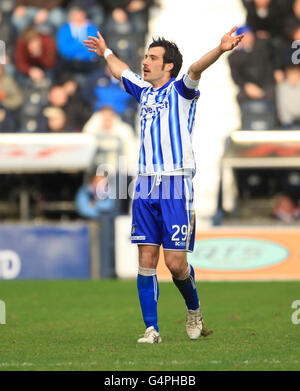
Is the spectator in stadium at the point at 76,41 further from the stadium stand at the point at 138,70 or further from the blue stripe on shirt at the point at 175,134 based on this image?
the blue stripe on shirt at the point at 175,134

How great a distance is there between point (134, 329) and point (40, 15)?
32.6 feet

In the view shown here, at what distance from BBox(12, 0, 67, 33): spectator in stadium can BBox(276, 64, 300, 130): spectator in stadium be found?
13.8 ft

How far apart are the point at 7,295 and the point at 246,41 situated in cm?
618

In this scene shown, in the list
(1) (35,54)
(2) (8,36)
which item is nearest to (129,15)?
(1) (35,54)

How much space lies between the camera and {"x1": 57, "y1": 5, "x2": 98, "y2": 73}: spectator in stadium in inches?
620

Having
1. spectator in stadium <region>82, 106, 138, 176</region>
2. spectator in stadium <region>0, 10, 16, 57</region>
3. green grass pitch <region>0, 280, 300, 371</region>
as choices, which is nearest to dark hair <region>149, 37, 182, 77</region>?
green grass pitch <region>0, 280, 300, 371</region>

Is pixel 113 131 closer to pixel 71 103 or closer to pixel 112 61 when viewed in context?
pixel 71 103

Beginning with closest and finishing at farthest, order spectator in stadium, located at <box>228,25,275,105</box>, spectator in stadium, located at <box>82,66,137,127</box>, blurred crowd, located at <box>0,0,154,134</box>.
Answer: spectator in stadium, located at <box>228,25,275,105</box> < spectator in stadium, located at <box>82,66,137,127</box> < blurred crowd, located at <box>0,0,154,134</box>

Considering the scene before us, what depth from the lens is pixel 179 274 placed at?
6.87 m

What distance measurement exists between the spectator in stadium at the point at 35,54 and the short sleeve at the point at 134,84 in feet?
29.7

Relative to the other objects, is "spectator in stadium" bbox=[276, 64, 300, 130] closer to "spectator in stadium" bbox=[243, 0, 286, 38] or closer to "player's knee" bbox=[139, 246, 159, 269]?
"spectator in stadium" bbox=[243, 0, 286, 38]

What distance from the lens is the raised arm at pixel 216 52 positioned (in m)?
6.20

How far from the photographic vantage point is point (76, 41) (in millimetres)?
16078
